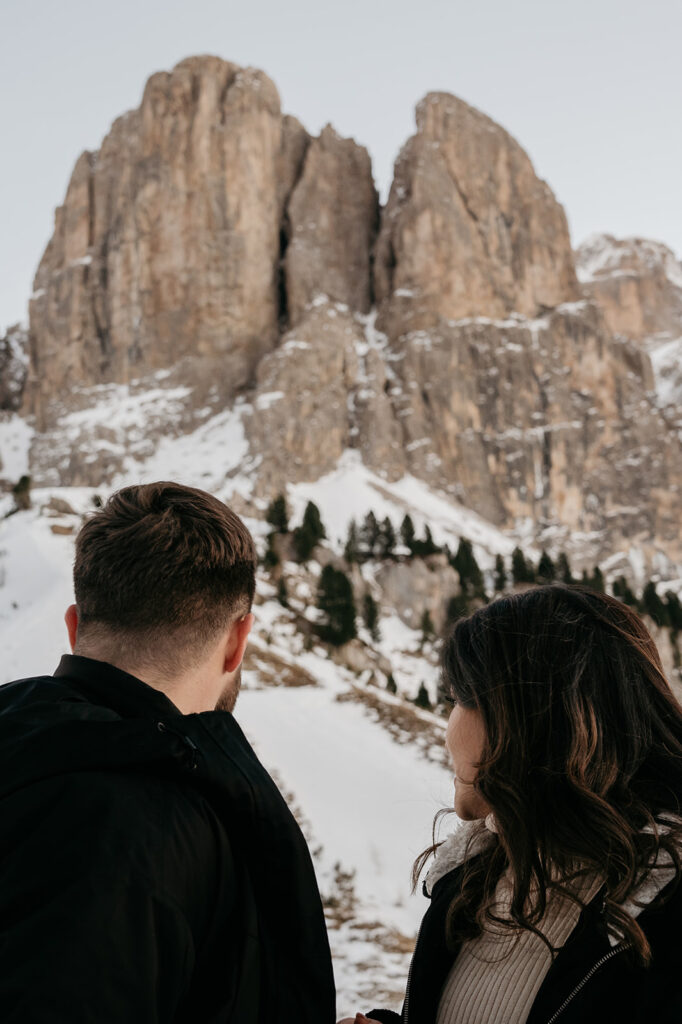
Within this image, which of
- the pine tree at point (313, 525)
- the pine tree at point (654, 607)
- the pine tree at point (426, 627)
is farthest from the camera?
the pine tree at point (654, 607)

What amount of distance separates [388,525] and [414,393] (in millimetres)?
31051

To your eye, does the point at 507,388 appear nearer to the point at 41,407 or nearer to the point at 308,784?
the point at 41,407

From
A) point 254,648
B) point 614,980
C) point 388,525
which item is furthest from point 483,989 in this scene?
point 388,525

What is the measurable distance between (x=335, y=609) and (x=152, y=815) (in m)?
25.2

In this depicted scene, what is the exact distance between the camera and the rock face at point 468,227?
81.4 m

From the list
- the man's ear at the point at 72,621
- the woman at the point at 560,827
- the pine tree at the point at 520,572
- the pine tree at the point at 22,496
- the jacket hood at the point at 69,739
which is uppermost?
the pine tree at the point at 22,496

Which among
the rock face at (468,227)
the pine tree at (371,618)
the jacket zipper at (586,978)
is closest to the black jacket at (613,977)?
the jacket zipper at (586,978)

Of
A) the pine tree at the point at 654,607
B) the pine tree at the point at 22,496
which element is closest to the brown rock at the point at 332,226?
the pine tree at the point at 654,607

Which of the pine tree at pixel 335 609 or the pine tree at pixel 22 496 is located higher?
the pine tree at pixel 22 496

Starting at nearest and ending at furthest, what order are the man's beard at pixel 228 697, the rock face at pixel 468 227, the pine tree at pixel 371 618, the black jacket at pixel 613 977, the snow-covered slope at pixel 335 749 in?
the black jacket at pixel 613 977 < the man's beard at pixel 228 697 < the snow-covered slope at pixel 335 749 < the pine tree at pixel 371 618 < the rock face at pixel 468 227

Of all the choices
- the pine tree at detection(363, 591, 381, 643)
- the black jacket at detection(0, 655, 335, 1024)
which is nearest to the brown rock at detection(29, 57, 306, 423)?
the pine tree at detection(363, 591, 381, 643)

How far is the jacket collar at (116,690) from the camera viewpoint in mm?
1833

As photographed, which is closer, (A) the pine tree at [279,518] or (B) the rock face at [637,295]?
(A) the pine tree at [279,518]

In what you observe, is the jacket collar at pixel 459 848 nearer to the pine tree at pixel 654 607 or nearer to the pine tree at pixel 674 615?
the pine tree at pixel 654 607
